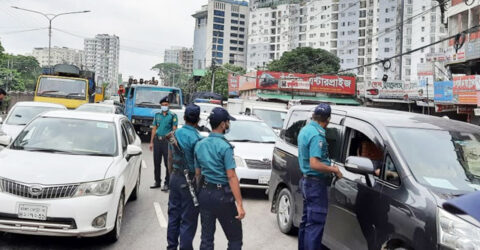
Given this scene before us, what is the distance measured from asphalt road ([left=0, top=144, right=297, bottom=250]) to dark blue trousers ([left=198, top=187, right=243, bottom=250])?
5.84ft

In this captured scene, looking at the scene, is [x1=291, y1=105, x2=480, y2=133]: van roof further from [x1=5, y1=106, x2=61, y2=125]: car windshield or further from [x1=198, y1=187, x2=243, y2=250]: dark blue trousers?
[x1=5, y1=106, x2=61, y2=125]: car windshield

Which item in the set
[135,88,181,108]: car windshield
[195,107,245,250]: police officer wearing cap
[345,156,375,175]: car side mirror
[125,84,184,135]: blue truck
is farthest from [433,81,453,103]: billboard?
[195,107,245,250]: police officer wearing cap

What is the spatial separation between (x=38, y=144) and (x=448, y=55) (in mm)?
27713

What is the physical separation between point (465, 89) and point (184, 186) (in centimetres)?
2214

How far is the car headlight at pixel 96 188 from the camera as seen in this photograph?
5461 millimetres

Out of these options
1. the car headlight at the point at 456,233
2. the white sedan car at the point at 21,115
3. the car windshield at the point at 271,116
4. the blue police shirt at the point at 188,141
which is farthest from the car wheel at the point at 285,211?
the car windshield at the point at 271,116

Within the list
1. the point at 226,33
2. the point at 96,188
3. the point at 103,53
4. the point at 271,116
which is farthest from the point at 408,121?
the point at 103,53

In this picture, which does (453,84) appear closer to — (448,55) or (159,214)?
(448,55)

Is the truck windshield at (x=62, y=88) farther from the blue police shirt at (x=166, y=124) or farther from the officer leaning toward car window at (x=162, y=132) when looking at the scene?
the blue police shirt at (x=166, y=124)

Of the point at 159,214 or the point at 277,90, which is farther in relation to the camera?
the point at 277,90

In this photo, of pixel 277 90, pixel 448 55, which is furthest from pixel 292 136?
pixel 277 90

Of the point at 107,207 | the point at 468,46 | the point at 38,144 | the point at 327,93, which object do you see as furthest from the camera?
the point at 327,93

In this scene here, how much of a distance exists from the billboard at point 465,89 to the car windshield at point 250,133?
15.3m

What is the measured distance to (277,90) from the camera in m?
51.2
